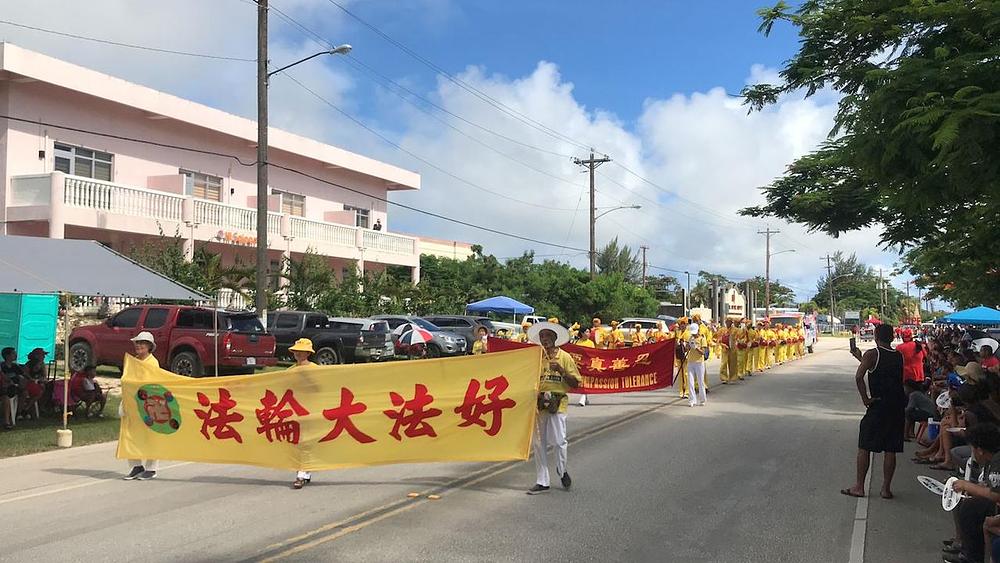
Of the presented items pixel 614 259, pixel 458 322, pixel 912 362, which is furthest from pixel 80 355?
pixel 614 259

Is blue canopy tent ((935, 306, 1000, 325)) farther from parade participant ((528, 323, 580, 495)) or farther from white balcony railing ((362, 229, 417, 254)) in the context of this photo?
white balcony railing ((362, 229, 417, 254))

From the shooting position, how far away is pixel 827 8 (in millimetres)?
9180

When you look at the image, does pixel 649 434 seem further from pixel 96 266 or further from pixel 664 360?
pixel 96 266

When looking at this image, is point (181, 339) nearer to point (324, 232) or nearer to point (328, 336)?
point (328, 336)

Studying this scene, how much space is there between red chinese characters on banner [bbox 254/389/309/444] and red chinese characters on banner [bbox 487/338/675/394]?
8.97 metres

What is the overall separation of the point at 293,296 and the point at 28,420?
14630 millimetres

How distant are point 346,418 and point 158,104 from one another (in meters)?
21.2

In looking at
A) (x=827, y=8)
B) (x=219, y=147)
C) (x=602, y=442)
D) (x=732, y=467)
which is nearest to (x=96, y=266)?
(x=602, y=442)

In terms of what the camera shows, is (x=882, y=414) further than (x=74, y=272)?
No

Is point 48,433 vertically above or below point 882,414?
below

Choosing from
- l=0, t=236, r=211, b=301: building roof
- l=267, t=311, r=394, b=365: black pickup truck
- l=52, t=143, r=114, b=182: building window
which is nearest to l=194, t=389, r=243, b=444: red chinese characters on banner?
l=0, t=236, r=211, b=301: building roof

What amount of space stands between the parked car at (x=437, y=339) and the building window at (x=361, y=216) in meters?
9.96

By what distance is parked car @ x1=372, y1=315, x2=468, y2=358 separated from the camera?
2662 centimetres

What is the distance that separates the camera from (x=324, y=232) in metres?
32.0
